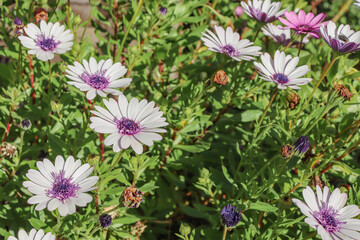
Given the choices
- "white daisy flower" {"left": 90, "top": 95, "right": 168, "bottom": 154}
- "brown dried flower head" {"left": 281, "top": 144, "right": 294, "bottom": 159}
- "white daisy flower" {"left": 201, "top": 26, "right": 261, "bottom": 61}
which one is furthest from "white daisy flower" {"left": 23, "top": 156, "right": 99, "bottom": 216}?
"white daisy flower" {"left": 201, "top": 26, "right": 261, "bottom": 61}

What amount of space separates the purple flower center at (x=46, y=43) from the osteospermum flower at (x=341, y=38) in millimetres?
886

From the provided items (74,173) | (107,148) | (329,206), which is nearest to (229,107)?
(107,148)

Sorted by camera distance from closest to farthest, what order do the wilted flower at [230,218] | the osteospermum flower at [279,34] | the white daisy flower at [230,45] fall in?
the wilted flower at [230,218], the white daisy flower at [230,45], the osteospermum flower at [279,34]

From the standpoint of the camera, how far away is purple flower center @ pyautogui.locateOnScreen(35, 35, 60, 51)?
1.22 metres

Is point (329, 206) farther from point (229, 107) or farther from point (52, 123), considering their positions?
point (52, 123)

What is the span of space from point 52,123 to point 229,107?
0.76 m

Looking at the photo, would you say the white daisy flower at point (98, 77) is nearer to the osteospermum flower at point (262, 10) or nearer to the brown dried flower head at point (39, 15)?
the brown dried flower head at point (39, 15)

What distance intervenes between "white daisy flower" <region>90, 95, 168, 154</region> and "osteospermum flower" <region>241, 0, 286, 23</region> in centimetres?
58

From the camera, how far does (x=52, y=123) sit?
1.53m

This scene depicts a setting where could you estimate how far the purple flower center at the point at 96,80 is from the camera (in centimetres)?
112

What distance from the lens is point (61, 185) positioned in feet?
3.17

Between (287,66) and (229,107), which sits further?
(229,107)

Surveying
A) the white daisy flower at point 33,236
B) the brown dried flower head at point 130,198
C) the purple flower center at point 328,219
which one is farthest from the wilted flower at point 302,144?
the white daisy flower at point 33,236

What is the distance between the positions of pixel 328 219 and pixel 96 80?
2.60 feet
